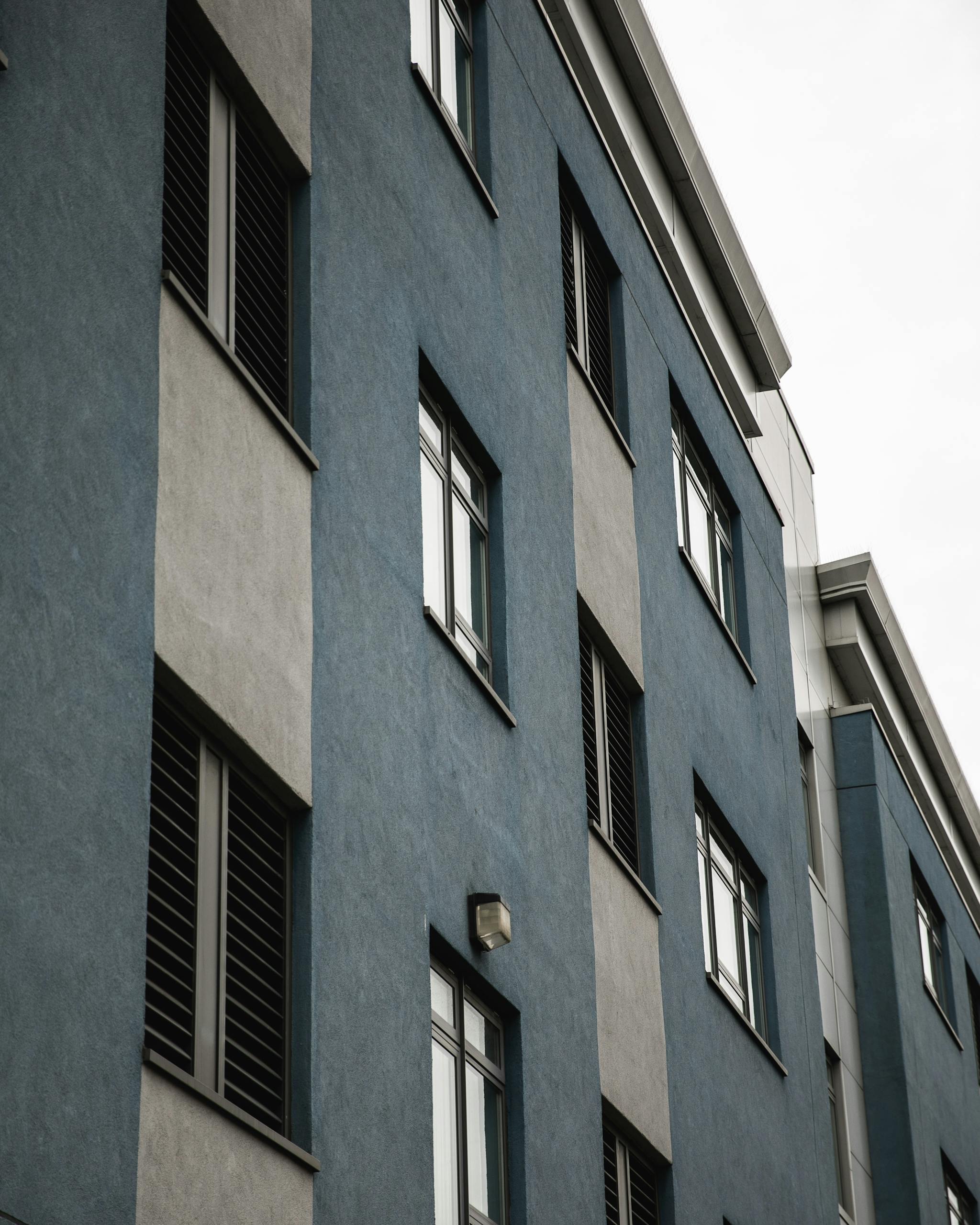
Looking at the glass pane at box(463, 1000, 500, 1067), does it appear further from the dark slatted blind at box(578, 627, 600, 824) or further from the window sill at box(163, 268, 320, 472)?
the window sill at box(163, 268, 320, 472)

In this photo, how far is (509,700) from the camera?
49.3ft

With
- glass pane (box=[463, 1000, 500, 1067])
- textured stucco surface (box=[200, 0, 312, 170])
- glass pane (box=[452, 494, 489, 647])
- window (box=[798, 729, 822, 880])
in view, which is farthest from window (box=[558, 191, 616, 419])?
window (box=[798, 729, 822, 880])

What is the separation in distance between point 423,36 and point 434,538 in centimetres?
468

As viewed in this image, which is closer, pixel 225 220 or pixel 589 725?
pixel 225 220

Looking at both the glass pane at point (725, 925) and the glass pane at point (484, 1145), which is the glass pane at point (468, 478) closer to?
the glass pane at point (484, 1145)

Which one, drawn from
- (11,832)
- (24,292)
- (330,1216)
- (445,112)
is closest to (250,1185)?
(330,1216)

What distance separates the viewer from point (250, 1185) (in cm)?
976

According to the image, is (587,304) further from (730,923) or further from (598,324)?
(730,923)

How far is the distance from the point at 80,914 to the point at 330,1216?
2959 mm

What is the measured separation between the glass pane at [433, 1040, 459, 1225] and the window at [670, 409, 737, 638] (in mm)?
9456

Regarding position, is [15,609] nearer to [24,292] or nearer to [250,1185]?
[24,292]

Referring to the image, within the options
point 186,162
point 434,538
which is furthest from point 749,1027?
point 186,162

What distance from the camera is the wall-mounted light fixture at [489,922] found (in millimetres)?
13234

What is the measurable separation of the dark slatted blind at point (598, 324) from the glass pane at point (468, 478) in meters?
4.29
